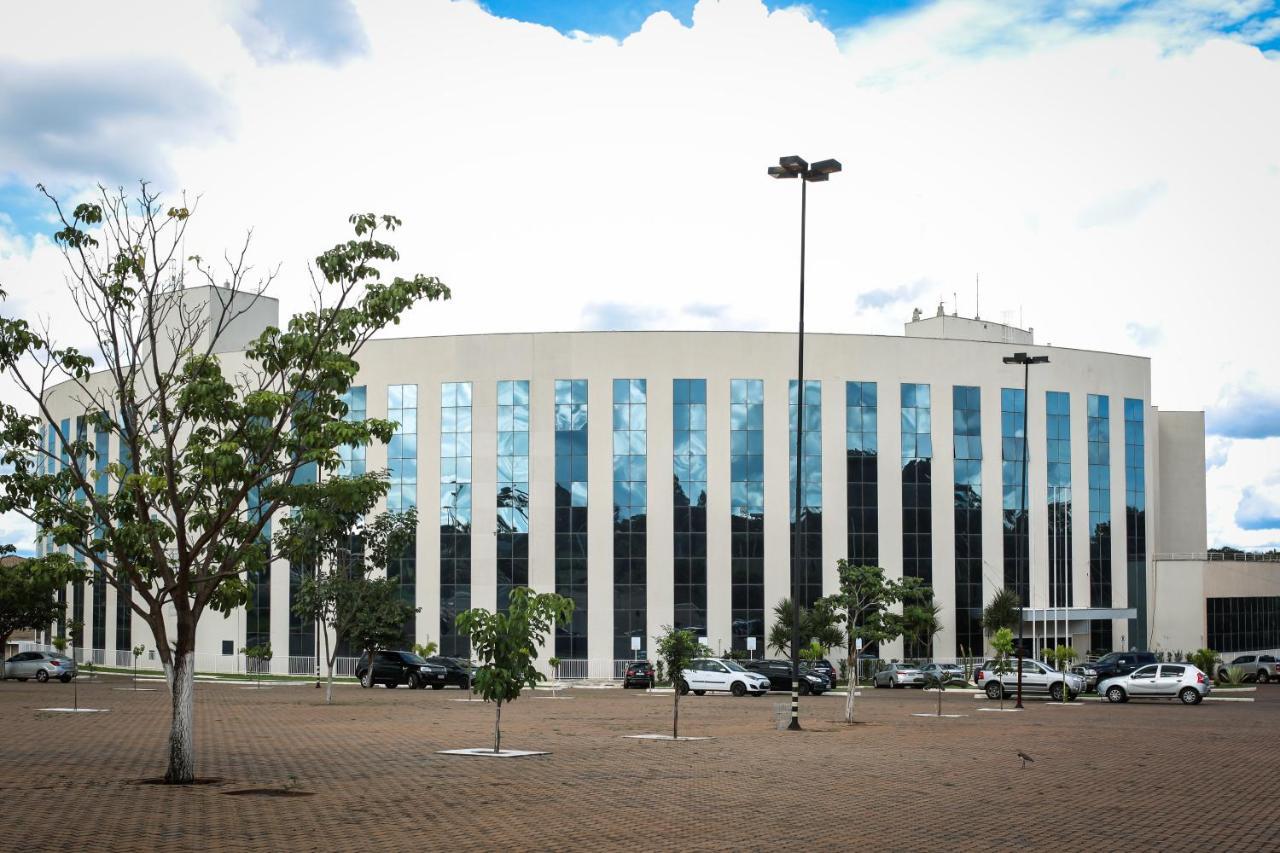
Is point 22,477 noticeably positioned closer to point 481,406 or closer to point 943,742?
point 943,742

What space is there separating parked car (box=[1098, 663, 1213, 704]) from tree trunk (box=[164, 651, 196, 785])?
123 ft

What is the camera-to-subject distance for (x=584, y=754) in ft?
79.6

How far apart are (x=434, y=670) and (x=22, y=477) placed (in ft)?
135

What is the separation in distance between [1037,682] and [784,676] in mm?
10633

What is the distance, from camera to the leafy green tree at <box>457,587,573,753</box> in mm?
23172

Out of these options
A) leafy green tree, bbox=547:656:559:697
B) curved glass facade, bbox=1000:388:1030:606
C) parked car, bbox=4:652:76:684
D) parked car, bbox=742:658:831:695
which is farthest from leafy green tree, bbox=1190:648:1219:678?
parked car, bbox=4:652:76:684

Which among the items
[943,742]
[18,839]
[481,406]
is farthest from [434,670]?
[18,839]

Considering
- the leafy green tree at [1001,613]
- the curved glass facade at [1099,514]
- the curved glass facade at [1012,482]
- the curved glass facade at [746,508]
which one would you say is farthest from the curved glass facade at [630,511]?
→ the curved glass facade at [1099,514]

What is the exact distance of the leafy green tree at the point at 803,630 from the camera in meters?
66.5

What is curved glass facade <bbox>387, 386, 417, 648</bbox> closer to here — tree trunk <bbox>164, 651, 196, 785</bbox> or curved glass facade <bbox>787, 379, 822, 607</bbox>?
curved glass facade <bbox>787, 379, 822, 607</bbox>

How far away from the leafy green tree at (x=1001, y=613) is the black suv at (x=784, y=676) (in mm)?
18381

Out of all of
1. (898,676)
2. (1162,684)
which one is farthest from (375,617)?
(1162,684)

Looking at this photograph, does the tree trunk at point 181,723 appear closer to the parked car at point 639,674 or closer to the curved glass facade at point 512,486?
the parked car at point 639,674

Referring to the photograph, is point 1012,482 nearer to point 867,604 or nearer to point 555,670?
point 555,670
